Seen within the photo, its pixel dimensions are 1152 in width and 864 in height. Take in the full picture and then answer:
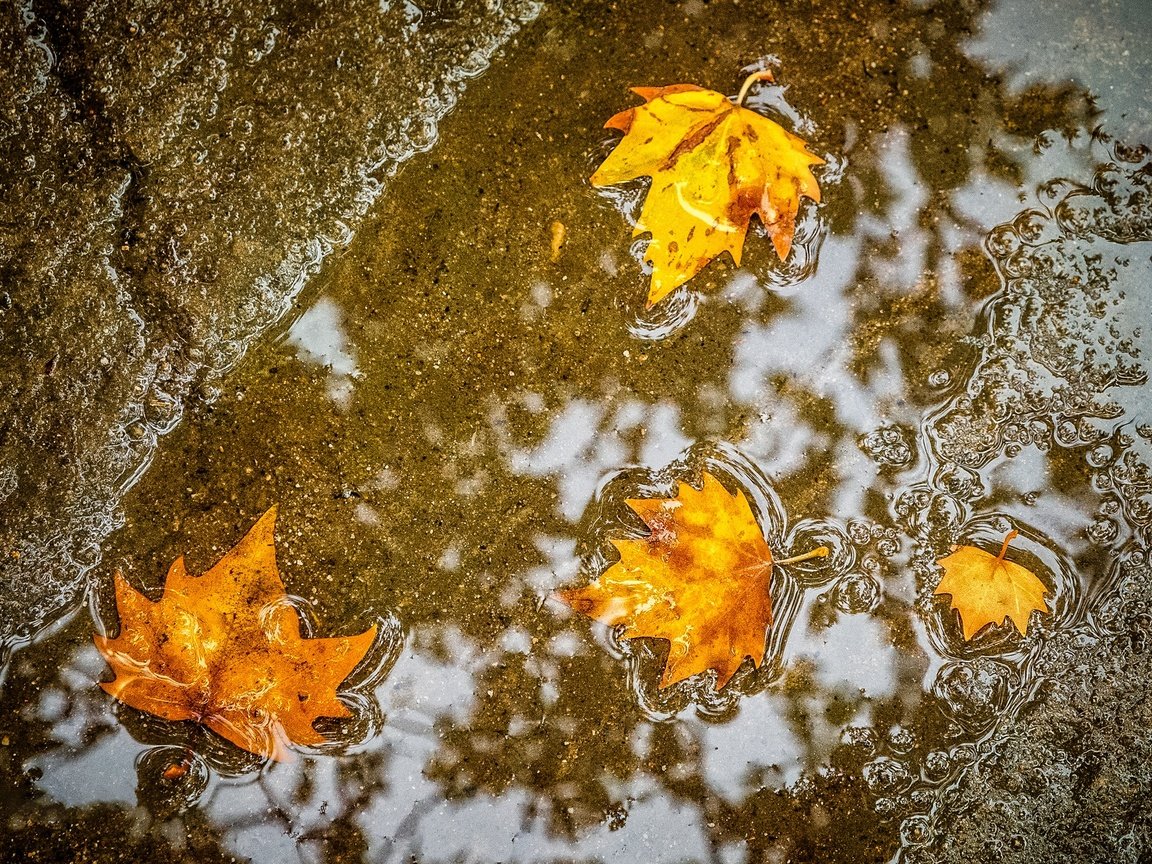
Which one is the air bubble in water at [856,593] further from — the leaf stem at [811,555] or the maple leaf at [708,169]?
the maple leaf at [708,169]

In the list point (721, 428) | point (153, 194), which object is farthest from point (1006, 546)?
point (153, 194)

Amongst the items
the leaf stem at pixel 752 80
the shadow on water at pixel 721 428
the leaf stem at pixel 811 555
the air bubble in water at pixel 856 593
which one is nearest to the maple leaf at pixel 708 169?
the leaf stem at pixel 752 80

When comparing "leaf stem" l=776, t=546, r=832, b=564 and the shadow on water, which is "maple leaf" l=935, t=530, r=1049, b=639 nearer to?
the shadow on water

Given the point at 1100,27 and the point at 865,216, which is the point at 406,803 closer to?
the point at 865,216

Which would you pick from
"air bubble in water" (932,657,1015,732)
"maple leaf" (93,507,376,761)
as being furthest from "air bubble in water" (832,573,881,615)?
"maple leaf" (93,507,376,761)

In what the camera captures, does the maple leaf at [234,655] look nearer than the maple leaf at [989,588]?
Yes
